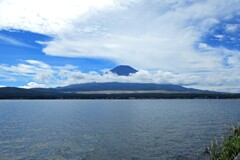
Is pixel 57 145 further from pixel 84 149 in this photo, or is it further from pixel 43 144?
pixel 84 149

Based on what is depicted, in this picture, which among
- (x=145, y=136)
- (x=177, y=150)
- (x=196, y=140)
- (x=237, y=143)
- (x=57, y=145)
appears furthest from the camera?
(x=145, y=136)

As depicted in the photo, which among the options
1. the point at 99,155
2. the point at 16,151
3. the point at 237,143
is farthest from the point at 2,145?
the point at 237,143

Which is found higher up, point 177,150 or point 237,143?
point 237,143

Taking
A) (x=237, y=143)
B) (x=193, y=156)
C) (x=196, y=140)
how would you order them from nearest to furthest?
1. (x=237, y=143)
2. (x=193, y=156)
3. (x=196, y=140)

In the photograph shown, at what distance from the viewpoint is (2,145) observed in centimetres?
4519

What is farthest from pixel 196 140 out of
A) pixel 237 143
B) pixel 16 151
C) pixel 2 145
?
pixel 2 145

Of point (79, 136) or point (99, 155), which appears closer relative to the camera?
point (99, 155)

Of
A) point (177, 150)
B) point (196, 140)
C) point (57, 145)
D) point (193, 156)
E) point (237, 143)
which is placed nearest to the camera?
point (237, 143)

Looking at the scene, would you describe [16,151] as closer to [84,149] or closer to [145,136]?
[84,149]

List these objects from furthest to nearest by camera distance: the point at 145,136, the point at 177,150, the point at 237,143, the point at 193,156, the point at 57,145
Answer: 1. the point at 145,136
2. the point at 57,145
3. the point at 177,150
4. the point at 193,156
5. the point at 237,143

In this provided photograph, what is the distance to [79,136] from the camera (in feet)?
174

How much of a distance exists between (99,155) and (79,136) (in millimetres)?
16591

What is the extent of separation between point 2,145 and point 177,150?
2668cm

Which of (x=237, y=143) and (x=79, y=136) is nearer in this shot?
(x=237, y=143)
